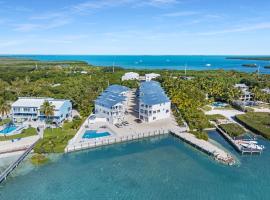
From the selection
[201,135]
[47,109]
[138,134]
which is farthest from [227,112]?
[47,109]

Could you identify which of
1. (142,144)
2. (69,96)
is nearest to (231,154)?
(142,144)

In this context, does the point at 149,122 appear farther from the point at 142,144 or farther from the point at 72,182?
the point at 72,182

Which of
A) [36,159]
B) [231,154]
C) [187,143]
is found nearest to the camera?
[36,159]

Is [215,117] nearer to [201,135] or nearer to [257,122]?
[257,122]

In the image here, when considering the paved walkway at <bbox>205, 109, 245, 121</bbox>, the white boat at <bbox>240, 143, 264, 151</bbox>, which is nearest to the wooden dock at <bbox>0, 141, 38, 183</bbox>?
the white boat at <bbox>240, 143, 264, 151</bbox>

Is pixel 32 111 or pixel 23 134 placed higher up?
pixel 32 111

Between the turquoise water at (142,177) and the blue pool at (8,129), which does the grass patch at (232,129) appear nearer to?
the turquoise water at (142,177)
